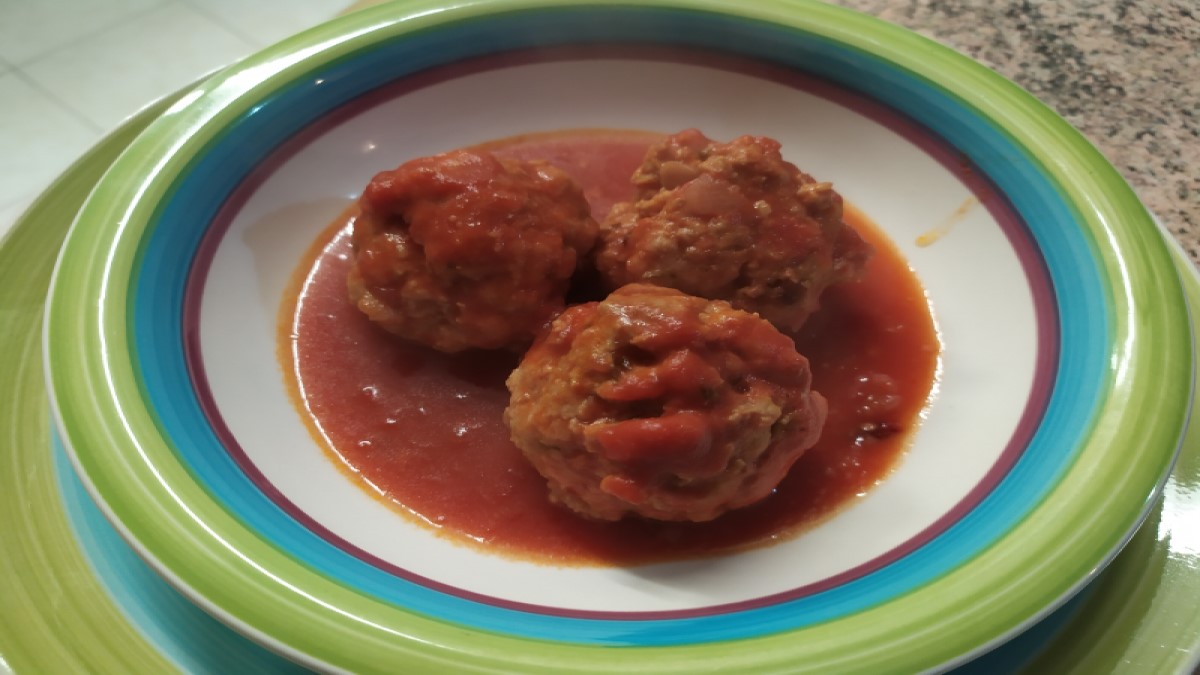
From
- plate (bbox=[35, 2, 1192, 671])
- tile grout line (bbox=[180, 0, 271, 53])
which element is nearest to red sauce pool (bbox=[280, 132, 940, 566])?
plate (bbox=[35, 2, 1192, 671])

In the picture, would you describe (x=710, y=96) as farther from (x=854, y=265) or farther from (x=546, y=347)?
(x=546, y=347)

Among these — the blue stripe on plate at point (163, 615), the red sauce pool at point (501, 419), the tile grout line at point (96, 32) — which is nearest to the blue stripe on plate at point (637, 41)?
the blue stripe on plate at point (163, 615)

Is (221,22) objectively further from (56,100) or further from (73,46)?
(56,100)

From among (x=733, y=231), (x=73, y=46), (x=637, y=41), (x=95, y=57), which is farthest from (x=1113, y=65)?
(x=73, y=46)

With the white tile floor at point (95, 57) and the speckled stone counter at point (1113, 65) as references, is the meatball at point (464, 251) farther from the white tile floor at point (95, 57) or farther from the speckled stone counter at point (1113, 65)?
the speckled stone counter at point (1113, 65)

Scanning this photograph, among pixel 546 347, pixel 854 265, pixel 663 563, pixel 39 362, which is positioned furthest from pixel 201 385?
pixel 854 265
